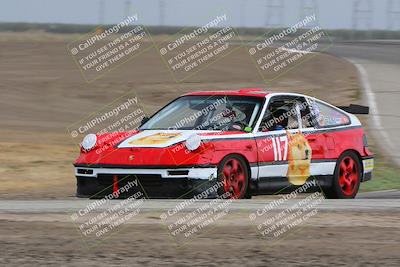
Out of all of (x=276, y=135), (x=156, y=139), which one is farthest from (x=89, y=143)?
(x=276, y=135)

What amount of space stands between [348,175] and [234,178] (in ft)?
6.85

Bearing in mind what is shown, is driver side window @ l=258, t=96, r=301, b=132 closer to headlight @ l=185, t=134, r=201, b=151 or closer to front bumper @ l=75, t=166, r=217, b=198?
headlight @ l=185, t=134, r=201, b=151

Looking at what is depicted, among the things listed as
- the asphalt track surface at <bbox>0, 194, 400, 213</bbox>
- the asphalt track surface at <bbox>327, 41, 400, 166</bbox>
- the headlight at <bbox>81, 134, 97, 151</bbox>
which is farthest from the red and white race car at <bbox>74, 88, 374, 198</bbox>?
the asphalt track surface at <bbox>327, 41, 400, 166</bbox>

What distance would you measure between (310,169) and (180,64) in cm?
2463

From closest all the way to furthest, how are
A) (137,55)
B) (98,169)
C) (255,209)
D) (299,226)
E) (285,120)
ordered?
(299,226)
(255,209)
(98,169)
(285,120)
(137,55)

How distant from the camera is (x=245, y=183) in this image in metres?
11.2

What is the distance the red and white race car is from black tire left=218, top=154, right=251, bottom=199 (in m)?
0.01

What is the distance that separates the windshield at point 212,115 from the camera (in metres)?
11.6

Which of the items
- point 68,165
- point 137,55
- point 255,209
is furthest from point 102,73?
point 255,209

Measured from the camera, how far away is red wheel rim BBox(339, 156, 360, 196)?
12.5 m

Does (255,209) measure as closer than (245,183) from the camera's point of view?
Yes

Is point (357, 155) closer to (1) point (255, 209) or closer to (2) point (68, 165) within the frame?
(1) point (255, 209)

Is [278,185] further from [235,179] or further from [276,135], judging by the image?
[235,179]

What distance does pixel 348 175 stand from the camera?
41.3 ft
